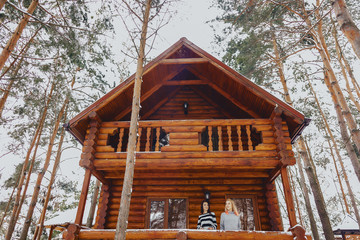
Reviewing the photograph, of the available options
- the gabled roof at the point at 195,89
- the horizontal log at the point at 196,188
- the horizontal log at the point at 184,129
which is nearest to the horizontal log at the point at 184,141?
the horizontal log at the point at 184,129

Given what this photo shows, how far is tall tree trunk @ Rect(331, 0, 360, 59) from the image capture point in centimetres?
502

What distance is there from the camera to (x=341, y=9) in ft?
17.9

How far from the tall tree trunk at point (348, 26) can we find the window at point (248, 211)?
4.86 m

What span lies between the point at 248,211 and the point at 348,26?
5.55 m

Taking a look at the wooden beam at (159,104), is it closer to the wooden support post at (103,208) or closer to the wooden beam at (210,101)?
the wooden beam at (210,101)

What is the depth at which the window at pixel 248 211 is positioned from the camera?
23.7ft

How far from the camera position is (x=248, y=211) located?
744 cm

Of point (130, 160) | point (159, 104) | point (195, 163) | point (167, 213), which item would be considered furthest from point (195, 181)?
point (130, 160)

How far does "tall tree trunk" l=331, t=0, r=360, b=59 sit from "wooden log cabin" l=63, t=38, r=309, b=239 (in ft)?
6.23

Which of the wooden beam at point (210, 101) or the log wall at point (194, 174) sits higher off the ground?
the wooden beam at point (210, 101)

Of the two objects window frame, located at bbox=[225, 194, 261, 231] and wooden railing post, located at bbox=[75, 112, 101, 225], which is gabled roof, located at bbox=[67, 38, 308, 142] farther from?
window frame, located at bbox=[225, 194, 261, 231]

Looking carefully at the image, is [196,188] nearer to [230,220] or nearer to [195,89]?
[230,220]

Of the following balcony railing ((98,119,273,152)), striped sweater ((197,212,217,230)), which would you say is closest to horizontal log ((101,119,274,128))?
balcony railing ((98,119,273,152))

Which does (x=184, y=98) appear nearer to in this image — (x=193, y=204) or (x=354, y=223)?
(x=193, y=204)
